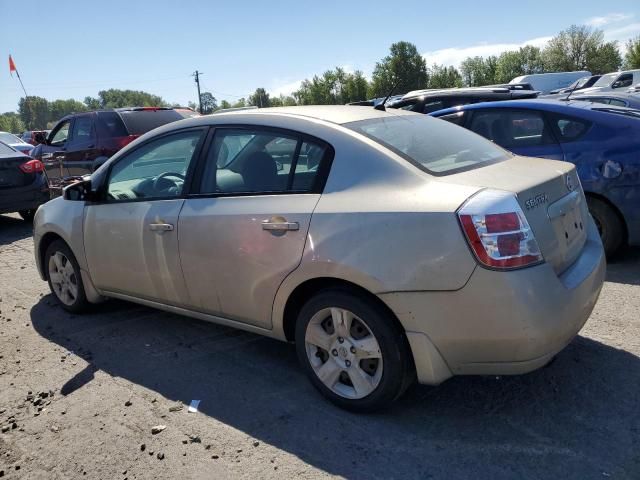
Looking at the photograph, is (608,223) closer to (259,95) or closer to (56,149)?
(56,149)

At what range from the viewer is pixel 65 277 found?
189 inches

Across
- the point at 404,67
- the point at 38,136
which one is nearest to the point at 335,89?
the point at 404,67

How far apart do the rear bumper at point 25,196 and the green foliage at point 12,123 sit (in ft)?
442

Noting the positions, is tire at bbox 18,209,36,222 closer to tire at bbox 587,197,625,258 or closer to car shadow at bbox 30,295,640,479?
car shadow at bbox 30,295,640,479

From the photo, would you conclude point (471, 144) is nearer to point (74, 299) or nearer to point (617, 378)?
point (617, 378)

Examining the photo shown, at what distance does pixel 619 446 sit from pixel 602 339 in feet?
4.08

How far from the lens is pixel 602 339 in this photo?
12.3ft

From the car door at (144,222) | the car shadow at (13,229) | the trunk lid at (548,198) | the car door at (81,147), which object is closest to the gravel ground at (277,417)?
the car door at (144,222)

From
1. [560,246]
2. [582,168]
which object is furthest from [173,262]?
[582,168]

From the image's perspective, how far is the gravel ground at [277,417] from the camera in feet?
8.70

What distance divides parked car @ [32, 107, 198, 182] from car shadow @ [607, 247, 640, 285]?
289 inches

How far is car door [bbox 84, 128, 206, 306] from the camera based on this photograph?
12.3 ft

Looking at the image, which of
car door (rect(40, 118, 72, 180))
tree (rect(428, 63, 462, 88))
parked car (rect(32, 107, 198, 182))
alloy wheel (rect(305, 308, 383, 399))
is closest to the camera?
alloy wheel (rect(305, 308, 383, 399))

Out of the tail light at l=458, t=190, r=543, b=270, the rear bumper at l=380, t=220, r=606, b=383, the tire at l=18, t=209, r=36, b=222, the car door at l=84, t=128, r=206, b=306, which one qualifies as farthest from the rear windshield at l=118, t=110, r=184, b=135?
the tail light at l=458, t=190, r=543, b=270
